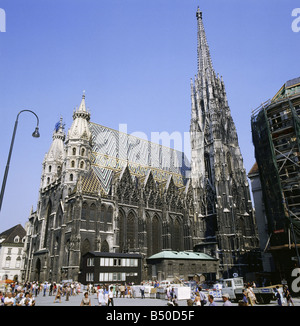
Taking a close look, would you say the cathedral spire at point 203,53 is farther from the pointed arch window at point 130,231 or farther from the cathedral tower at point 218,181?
the pointed arch window at point 130,231

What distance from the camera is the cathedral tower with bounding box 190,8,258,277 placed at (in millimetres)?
55906

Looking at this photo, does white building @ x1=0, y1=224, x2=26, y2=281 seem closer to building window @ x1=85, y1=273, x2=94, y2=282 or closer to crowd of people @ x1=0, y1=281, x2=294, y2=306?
building window @ x1=85, y1=273, x2=94, y2=282

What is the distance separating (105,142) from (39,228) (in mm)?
23068

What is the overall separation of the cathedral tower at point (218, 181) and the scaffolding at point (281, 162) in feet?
71.3

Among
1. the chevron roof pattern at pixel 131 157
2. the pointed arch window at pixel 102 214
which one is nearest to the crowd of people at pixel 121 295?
the pointed arch window at pixel 102 214

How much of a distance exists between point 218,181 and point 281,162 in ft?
86.0

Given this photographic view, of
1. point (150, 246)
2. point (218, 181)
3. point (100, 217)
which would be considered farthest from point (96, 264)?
point (218, 181)

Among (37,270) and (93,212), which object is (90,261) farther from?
(37,270)

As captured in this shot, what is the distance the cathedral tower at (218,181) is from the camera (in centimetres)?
5591

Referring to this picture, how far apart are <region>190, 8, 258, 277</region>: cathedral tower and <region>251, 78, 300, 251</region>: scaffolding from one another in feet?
71.3

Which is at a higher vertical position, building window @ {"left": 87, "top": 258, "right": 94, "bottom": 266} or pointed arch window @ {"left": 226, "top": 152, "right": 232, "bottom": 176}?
pointed arch window @ {"left": 226, "top": 152, "right": 232, "bottom": 176}

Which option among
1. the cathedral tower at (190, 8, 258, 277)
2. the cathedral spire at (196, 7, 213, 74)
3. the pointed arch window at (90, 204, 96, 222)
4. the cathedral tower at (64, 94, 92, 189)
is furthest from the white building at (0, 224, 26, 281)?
the cathedral spire at (196, 7, 213, 74)
